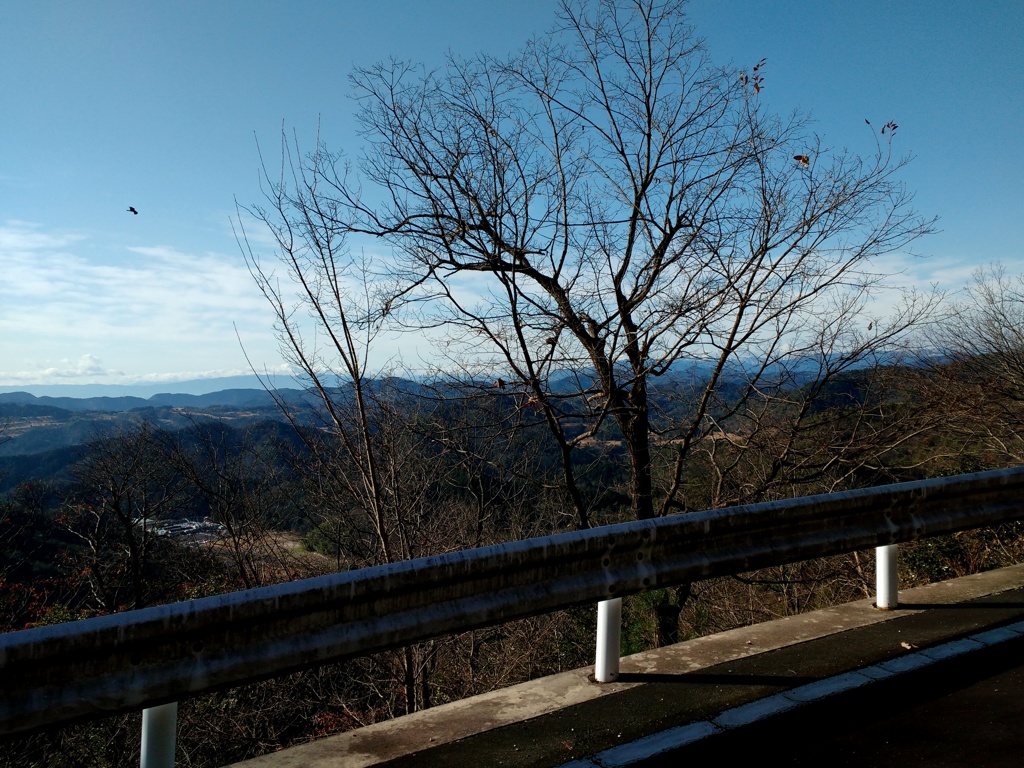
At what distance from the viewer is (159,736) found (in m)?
2.21

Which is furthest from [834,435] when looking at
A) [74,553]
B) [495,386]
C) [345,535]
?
[74,553]

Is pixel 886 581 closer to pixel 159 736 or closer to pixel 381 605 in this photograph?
pixel 381 605

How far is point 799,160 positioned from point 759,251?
1.43m

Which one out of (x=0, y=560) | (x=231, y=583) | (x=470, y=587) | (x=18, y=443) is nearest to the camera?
(x=470, y=587)

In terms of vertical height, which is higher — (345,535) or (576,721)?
(576,721)

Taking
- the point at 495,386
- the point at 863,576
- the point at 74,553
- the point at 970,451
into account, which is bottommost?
the point at 74,553

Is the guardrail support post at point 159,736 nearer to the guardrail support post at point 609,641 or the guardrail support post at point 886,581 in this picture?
the guardrail support post at point 609,641

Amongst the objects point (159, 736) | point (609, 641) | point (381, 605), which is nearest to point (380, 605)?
point (381, 605)

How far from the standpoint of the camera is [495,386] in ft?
30.5

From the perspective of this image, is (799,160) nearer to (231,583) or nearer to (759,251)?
(759,251)

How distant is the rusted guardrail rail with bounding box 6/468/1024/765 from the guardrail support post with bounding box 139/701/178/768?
0.17 m

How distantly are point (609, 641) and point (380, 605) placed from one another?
3.74 ft

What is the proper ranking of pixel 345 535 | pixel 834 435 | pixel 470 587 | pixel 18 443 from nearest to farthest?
pixel 470 587 < pixel 834 435 < pixel 345 535 < pixel 18 443

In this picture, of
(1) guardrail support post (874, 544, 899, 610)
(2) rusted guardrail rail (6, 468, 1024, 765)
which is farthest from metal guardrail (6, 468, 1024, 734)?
(1) guardrail support post (874, 544, 899, 610)
